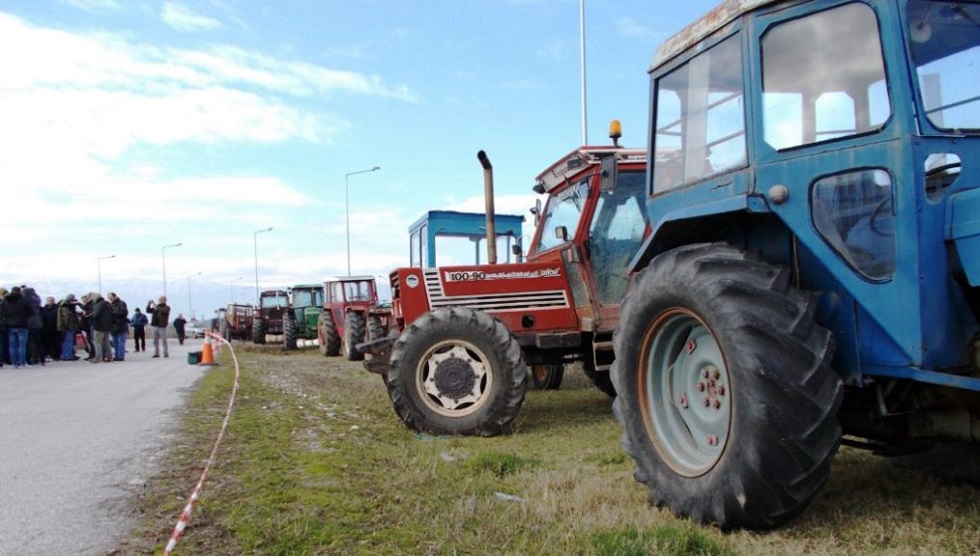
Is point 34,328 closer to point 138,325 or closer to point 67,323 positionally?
point 67,323

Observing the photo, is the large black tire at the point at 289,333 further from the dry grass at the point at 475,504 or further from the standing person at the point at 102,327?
the dry grass at the point at 475,504

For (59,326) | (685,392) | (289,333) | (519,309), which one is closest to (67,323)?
(59,326)

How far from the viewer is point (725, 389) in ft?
11.9

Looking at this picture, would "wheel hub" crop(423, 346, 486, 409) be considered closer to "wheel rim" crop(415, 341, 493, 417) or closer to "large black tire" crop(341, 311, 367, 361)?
"wheel rim" crop(415, 341, 493, 417)

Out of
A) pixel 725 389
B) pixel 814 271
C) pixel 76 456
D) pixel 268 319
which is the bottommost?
pixel 268 319

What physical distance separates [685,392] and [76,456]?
4.33m

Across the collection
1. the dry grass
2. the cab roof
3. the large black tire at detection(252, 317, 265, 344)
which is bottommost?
the large black tire at detection(252, 317, 265, 344)

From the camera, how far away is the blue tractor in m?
3.03

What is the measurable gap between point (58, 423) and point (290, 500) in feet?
14.2

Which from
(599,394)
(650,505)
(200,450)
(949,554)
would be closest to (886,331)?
(949,554)

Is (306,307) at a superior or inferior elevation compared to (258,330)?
superior

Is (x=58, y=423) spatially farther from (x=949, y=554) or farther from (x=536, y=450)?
(x=949, y=554)

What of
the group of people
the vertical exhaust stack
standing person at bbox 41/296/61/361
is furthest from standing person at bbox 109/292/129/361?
the vertical exhaust stack

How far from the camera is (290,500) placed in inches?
157
